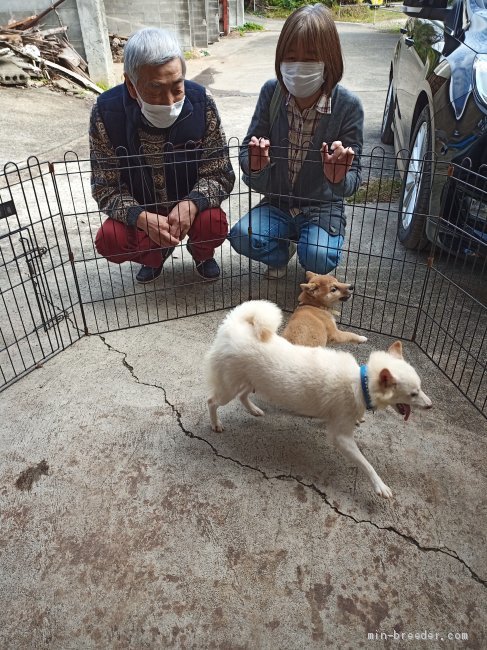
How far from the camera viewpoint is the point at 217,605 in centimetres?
172

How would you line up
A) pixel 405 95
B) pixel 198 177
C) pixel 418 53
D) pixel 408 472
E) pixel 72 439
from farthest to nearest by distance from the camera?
pixel 405 95 → pixel 418 53 → pixel 198 177 → pixel 72 439 → pixel 408 472

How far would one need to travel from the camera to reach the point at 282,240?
3.29 metres

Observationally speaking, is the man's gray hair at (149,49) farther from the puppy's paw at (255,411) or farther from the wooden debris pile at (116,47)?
the wooden debris pile at (116,47)

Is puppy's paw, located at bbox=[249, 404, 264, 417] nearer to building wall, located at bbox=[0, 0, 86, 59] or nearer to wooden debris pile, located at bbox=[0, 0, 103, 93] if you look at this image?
wooden debris pile, located at bbox=[0, 0, 103, 93]

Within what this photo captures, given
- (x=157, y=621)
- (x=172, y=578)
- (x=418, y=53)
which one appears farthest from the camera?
(x=418, y=53)

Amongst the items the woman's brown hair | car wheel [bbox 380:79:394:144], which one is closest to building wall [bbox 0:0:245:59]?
car wheel [bbox 380:79:394:144]

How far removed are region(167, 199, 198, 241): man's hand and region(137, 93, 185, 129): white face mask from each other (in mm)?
485

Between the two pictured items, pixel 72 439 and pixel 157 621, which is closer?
pixel 157 621

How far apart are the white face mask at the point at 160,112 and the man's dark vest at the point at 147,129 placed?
0.37 feet

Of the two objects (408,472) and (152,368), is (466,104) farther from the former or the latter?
(152,368)

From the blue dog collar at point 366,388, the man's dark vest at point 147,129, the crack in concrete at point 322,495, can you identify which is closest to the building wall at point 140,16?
the man's dark vest at point 147,129

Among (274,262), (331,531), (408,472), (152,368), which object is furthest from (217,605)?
(274,262)

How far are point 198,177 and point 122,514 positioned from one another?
7.27 feet

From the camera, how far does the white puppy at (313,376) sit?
1.99 m
